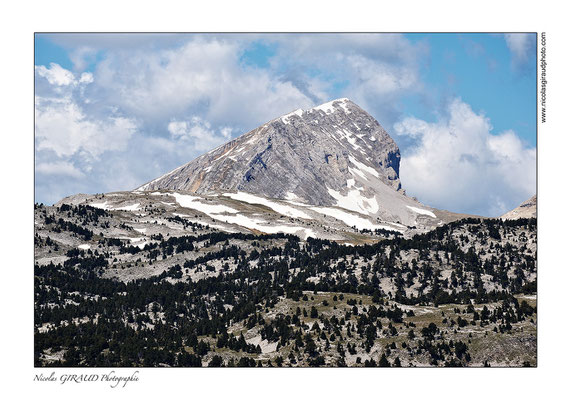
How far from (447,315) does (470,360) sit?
2121 cm

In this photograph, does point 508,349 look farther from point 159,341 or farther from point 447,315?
point 159,341

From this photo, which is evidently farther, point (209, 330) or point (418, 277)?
point (418, 277)

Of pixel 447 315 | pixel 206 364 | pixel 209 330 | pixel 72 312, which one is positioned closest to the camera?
pixel 206 364

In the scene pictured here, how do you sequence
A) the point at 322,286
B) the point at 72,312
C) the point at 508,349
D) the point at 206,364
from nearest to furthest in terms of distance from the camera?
1. the point at 508,349
2. the point at 206,364
3. the point at 322,286
4. the point at 72,312

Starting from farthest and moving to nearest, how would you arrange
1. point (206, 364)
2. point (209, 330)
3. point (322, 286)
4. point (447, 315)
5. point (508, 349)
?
1. point (322, 286)
2. point (209, 330)
3. point (447, 315)
4. point (206, 364)
5. point (508, 349)

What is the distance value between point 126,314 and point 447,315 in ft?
282

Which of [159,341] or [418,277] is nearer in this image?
[159,341]

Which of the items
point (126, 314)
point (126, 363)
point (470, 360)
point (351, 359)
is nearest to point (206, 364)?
point (126, 363)

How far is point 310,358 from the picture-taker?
120938 millimetres

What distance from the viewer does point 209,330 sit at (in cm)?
15000

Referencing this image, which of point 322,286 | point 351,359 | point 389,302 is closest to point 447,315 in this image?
point 389,302

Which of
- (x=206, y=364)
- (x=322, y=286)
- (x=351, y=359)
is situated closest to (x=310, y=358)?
(x=351, y=359)

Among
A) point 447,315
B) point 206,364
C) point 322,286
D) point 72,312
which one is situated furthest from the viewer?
point 72,312

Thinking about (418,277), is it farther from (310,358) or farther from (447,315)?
(310,358)
